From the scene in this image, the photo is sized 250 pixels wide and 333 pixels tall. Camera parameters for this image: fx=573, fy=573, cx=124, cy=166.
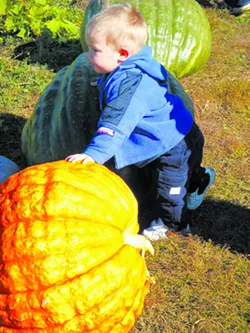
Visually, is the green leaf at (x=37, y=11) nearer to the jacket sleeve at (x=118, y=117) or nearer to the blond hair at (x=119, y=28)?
the blond hair at (x=119, y=28)

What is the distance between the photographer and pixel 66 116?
390cm

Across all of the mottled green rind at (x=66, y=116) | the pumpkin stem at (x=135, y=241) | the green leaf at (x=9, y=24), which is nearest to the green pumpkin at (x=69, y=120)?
the mottled green rind at (x=66, y=116)

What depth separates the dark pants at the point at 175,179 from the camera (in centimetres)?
364

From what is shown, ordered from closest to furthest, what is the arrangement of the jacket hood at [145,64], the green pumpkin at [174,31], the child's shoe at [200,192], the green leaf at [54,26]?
the jacket hood at [145,64]
the child's shoe at [200,192]
the green pumpkin at [174,31]
the green leaf at [54,26]

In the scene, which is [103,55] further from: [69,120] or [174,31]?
[174,31]

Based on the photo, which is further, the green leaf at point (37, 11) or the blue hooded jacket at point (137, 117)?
the green leaf at point (37, 11)

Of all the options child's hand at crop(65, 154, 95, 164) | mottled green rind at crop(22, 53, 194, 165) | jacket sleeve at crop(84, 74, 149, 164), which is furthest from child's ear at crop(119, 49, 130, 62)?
child's hand at crop(65, 154, 95, 164)

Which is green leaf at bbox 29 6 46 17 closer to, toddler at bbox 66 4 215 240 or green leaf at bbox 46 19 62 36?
green leaf at bbox 46 19 62 36

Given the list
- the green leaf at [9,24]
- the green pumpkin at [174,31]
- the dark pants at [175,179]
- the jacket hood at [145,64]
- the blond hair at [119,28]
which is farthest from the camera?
the green leaf at [9,24]

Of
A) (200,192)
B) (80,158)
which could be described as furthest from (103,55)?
(200,192)

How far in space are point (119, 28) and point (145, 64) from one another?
27cm

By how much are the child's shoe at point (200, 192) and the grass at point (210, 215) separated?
0.10 meters

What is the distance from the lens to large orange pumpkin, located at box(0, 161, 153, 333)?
2.57 m

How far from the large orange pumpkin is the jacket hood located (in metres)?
0.85
